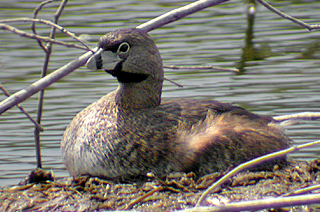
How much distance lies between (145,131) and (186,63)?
4408 millimetres

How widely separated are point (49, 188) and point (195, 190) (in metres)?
1.12

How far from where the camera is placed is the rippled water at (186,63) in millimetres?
6148

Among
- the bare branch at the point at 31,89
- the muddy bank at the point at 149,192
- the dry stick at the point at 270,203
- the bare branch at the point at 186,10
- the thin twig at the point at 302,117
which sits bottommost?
the muddy bank at the point at 149,192

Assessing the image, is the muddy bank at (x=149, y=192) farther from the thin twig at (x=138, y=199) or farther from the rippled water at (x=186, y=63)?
the rippled water at (x=186, y=63)

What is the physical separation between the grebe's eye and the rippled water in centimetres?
154

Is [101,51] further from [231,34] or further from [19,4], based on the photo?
[19,4]

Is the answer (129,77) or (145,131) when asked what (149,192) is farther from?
(129,77)

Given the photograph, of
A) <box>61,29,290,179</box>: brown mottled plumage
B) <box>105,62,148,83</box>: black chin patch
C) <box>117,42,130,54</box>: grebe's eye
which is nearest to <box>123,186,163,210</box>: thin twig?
<box>61,29,290,179</box>: brown mottled plumage

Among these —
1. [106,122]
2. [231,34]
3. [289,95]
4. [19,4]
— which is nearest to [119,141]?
[106,122]

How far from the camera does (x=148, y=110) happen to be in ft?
14.7

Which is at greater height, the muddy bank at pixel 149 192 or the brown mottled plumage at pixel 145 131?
the brown mottled plumage at pixel 145 131

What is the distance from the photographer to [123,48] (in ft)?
14.3

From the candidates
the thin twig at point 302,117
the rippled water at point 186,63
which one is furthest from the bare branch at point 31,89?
the thin twig at point 302,117

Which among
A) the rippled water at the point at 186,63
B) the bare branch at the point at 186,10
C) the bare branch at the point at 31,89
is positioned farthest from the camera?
the rippled water at the point at 186,63
